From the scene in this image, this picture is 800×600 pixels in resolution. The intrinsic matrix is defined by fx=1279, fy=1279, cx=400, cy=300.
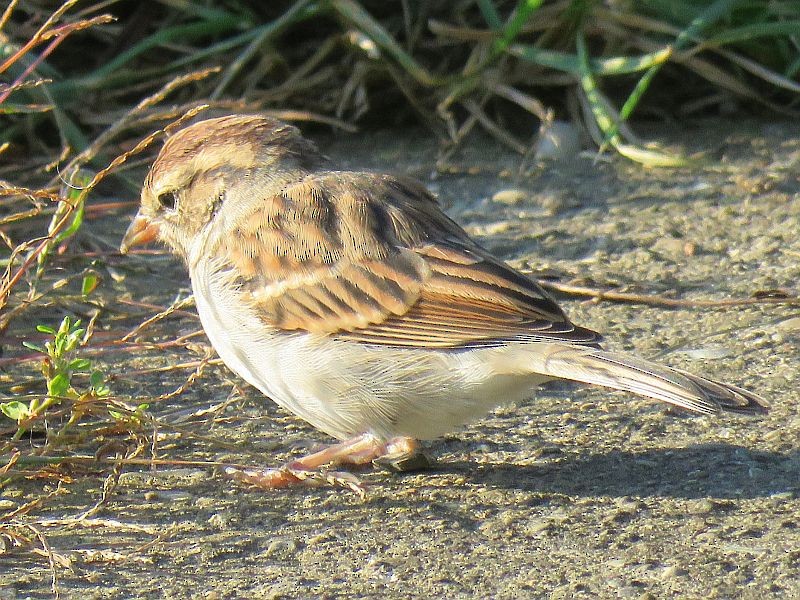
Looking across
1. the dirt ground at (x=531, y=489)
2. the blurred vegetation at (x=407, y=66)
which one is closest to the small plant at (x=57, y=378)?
the dirt ground at (x=531, y=489)

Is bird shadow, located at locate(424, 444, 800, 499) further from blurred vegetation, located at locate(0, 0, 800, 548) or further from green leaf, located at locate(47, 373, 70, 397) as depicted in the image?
blurred vegetation, located at locate(0, 0, 800, 548)

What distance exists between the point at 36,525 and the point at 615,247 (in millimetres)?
3234

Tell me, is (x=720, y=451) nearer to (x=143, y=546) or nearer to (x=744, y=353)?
(x=744, y=353)

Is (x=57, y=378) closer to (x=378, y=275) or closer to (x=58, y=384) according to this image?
(x=58, y=384)

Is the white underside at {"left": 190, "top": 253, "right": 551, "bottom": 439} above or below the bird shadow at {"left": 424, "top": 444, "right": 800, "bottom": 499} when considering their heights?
above

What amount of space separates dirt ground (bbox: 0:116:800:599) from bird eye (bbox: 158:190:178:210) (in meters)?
0.58

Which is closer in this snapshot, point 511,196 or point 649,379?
point 649,379

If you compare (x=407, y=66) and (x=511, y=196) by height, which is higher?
(x=407, y=66)

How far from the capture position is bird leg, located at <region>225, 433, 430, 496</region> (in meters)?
4.12

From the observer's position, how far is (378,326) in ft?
13.5

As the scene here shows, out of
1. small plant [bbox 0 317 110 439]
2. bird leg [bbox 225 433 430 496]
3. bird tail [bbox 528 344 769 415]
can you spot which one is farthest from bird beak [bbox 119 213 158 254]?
bird tail [bbox 528 344 769 415]

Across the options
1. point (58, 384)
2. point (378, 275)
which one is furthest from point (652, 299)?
point (58, 384)

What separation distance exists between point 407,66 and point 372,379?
10.5 ft

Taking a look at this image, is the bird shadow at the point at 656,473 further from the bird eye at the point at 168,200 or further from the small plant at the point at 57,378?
the bird eye at the point at 168,200
